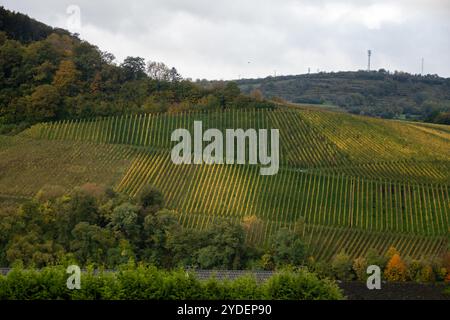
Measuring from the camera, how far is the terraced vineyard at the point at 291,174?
4431 centimetres

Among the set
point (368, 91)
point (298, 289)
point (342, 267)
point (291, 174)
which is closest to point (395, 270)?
point (342, 267)

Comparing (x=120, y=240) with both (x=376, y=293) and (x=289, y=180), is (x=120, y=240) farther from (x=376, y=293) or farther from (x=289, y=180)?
(x=376, y=293)

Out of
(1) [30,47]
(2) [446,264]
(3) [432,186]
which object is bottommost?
(2) [446,264]

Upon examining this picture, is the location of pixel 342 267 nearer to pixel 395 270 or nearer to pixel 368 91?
pixel 395 270

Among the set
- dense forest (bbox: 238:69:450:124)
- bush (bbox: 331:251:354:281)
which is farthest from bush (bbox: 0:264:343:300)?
dense forest (bbox: 238:69:450:124)

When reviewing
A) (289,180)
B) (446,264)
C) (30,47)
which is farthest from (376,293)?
(30,47)

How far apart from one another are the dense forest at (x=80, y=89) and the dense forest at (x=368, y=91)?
40.0 meters

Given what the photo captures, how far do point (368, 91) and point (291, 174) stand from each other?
68.9 meters

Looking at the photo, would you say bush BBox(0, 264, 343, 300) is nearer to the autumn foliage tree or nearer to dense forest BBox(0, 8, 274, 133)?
the autumn foliage tree

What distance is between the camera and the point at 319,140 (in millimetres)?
56031

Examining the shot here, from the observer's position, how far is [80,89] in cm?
6256

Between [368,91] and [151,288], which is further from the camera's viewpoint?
[368,91]
